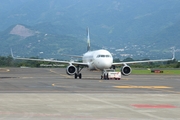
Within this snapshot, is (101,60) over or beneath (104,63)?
over

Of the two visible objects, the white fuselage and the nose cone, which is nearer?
the nose cone

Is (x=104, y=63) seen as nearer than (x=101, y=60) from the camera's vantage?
Yes

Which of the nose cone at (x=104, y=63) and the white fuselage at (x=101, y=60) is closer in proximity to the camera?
the nose cone at (x=104, y=63)
